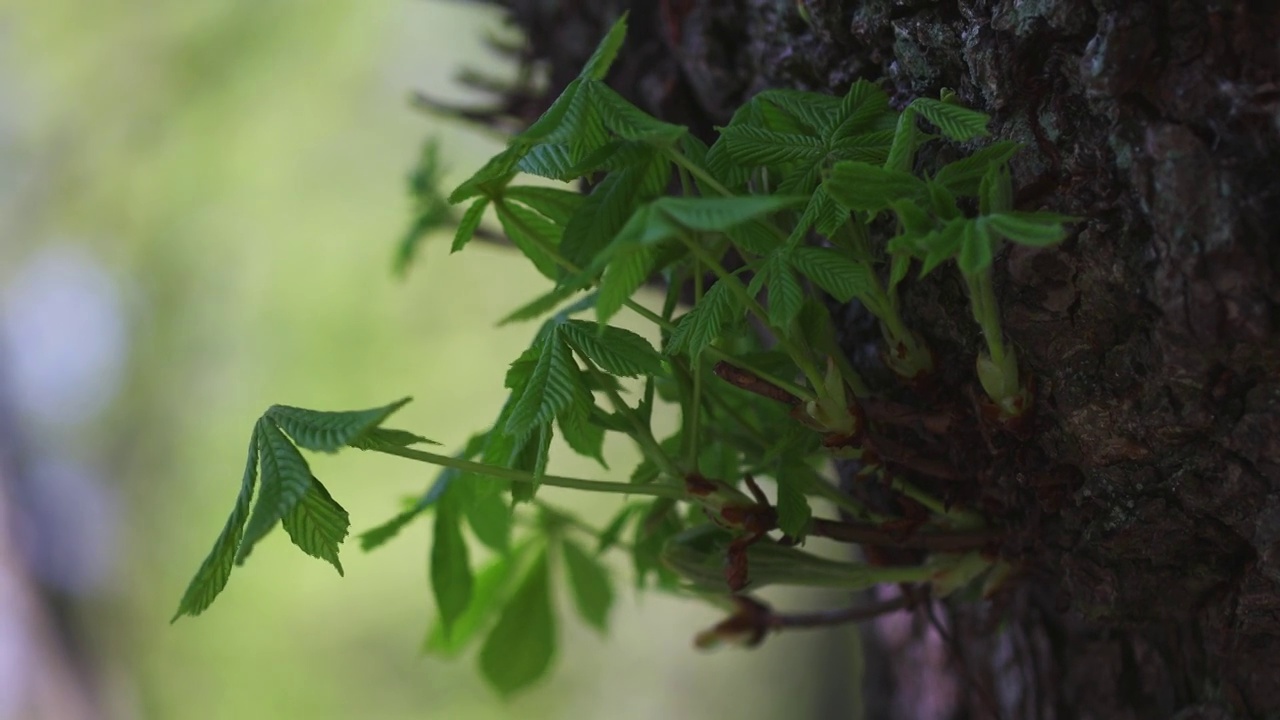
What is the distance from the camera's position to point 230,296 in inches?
112

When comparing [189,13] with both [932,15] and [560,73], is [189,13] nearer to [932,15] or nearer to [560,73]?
[560,73]

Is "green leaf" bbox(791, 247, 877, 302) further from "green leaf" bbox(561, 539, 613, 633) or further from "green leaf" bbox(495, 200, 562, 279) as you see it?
"green leaf" bbox(561, 539, 613, 633)

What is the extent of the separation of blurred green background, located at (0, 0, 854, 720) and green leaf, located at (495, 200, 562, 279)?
2183 millimetres

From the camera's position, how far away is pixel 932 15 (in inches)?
22.5

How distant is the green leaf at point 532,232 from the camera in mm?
579

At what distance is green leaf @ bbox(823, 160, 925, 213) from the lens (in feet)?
1.44

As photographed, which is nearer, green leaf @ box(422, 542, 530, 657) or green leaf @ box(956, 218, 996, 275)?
green leaf @ box(956, 218, 996, 275)

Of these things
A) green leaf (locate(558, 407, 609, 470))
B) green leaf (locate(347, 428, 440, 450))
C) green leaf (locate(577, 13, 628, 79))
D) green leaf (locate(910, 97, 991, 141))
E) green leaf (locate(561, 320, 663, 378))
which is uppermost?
green leaf (locate(577, 13, 628, 79))

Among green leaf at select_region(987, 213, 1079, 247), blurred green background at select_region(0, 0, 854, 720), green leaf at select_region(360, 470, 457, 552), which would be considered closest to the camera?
green leaf at select_region(987, 213, 1079, 247)

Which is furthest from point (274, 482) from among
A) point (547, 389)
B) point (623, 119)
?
point (623, 119)

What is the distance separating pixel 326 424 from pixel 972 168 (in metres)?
0.36

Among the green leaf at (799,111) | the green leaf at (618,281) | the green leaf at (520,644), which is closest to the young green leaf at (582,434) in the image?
the green leaf at (618,281)

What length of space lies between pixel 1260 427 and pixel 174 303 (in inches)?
118

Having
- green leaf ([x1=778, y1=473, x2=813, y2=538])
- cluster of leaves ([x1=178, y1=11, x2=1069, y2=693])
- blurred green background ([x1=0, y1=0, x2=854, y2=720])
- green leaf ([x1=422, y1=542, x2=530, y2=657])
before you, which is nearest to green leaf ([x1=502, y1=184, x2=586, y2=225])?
cluster of leaves ([x1=178, y1=11, x2=1069, y2=693])
